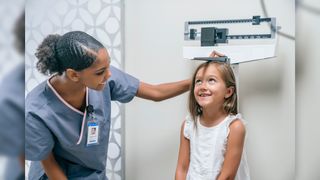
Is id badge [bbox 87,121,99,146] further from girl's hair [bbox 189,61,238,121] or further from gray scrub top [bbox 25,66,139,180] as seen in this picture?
girl's hair [bbox 189,61,238,121]

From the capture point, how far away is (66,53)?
1.24 meters

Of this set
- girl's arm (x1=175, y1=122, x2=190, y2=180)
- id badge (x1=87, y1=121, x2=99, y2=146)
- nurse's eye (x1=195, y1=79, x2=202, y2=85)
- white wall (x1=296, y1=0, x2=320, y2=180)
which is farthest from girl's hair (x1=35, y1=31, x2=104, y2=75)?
white wall (x1=296, y1=0, x2=320, y2=180)

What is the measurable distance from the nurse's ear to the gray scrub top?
0.08 metres

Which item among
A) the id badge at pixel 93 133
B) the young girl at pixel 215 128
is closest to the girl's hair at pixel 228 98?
the young girl at pixel 215 128

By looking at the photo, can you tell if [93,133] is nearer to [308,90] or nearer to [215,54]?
[215,54]

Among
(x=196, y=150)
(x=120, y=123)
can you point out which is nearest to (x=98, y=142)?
(x=120, y=123)

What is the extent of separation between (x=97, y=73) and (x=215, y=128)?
44 centimetres

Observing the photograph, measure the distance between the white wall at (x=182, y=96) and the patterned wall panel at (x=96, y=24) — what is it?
1.8 inches

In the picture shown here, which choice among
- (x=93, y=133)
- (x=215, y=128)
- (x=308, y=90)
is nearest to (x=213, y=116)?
(x=215, y=128)

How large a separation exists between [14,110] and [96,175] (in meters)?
0.98

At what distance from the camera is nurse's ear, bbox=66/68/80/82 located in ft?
4.18

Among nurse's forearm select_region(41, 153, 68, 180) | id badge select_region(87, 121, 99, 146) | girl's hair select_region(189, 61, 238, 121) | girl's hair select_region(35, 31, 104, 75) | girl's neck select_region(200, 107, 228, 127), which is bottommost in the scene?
nurse's forearm select_region(41, 153, 68, 180)

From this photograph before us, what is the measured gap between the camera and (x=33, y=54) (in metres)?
1.29

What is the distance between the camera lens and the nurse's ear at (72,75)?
128 cm
